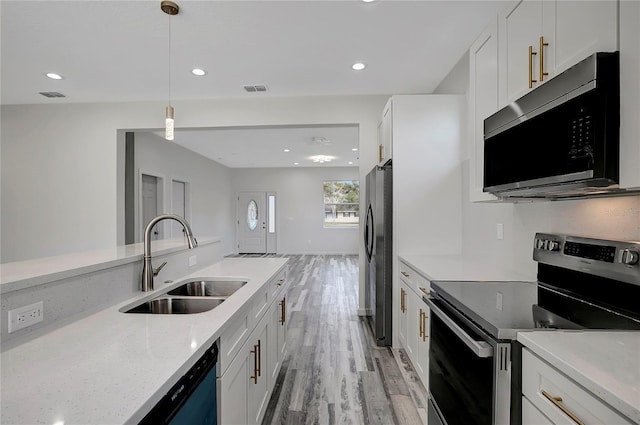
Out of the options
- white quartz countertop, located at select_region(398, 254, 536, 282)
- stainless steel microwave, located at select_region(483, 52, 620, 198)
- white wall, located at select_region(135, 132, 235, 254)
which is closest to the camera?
stainless steel microwave, located at select_region(483, 52, 620, 198)

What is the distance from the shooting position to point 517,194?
160 centimetres

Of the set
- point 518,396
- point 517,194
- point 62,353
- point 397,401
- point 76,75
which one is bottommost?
point 397,401

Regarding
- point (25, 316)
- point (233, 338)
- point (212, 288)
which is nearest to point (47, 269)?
point (25, 316)

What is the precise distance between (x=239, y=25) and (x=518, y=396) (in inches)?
110

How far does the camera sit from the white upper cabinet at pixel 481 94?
1.86 metres

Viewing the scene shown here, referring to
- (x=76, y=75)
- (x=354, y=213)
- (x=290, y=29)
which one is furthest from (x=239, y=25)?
(x=354, y=213)

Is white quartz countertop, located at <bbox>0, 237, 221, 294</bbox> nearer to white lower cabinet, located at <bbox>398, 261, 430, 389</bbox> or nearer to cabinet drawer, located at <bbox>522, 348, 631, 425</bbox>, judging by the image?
cabinet drawer, located at <bbox>522, 348, 631, 425</bbox>

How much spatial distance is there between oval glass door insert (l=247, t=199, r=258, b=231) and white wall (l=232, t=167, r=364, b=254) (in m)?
0.70

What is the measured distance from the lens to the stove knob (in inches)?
45.9

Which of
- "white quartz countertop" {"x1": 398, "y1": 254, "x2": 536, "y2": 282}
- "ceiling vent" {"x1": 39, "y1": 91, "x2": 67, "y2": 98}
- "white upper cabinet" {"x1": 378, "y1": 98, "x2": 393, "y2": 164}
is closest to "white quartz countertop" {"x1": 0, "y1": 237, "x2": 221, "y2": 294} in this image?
"white quartz countertop" {"x1": 398, "y1": 254, "x2": 536, "y2": 282}

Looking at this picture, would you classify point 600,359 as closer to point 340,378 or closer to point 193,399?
point 193,399

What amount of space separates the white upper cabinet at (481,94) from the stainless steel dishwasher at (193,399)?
5.63 feet

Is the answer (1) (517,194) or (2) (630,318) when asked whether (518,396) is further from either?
(1) (517,194)

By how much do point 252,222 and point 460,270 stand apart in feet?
28.2
